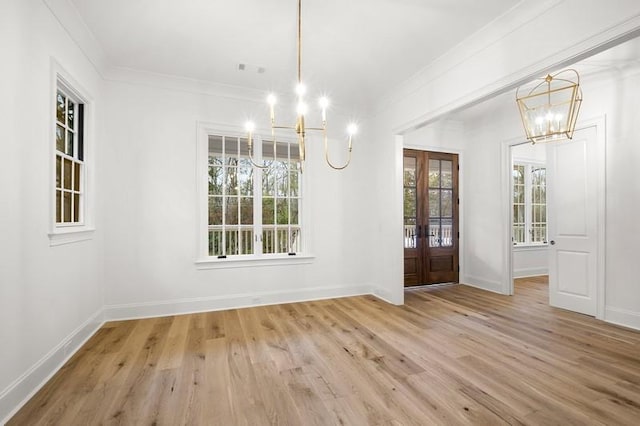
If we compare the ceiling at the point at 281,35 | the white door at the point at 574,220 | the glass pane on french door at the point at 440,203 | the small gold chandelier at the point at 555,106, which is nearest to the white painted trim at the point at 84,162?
the ceiling at the point at 281,35

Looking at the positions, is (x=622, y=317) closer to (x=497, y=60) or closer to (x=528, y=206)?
(x=497, y=60)

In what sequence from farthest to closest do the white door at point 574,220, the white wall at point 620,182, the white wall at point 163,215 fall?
the white door at point 574,220 → the white wall at point 163,215 → the white wall at point 620,182

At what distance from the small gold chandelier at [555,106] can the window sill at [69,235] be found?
188 inches

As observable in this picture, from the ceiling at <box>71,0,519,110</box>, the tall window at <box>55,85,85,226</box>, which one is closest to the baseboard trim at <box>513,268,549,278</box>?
the ceiling at <box>71,0,519,110</box>

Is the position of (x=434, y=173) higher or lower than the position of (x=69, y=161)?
higher

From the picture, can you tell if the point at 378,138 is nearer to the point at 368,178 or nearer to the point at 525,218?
the point at 368,178

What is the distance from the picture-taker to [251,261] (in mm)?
4215

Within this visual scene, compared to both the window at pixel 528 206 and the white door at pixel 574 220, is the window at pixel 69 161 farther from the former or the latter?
the window at pixel 528 206

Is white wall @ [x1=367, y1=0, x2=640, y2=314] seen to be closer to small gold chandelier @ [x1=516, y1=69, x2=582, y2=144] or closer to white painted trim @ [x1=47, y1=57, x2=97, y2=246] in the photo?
small gold chandelier @ [x1=516, y1=69, x2=582, y2=144]

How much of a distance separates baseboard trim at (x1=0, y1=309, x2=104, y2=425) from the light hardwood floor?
7cm

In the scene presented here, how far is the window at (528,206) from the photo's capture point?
6.36 meters

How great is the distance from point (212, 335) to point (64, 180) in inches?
83.8

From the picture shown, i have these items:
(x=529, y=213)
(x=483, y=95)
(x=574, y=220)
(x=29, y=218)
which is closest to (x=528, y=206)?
(x=529, y=213)

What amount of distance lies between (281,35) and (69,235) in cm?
279
